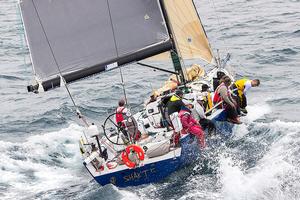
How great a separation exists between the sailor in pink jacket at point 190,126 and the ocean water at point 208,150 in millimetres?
632

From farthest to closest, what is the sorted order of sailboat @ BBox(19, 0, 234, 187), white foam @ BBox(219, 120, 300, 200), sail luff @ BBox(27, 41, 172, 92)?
sail luff @ BBox(27, 41, 172, 92) < sailboat @ BBox(19, 0, 234, 187) < white foam @ BBox(219, 120, 300, 200)

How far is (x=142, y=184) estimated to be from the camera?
14055 mm

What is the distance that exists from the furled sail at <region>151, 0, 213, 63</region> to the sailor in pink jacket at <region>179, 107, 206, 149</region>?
3750mm

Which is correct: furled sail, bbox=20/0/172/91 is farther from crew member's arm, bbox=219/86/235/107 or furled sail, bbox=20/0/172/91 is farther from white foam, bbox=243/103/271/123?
white foam, bbox=243/103/271/123

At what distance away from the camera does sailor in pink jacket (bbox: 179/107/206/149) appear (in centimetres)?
1455

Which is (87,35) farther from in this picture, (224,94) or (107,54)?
(224,94)

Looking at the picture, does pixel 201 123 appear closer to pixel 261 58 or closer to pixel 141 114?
pixel 141 114

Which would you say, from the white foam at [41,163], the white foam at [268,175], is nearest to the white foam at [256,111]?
the white foam at [268,175]

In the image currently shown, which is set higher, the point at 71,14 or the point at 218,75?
the point at 71,14

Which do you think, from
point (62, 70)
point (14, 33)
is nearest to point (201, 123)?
point (62, 70)

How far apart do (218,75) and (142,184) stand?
4.71 metres

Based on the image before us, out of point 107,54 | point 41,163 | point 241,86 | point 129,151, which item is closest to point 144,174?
point 129,151

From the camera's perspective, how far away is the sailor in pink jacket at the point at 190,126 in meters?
14.6

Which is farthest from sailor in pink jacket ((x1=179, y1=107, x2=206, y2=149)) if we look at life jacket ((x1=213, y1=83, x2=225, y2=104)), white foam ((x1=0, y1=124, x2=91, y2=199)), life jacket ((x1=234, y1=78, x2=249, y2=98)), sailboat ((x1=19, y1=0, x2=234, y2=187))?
white foam ((x1=0, y1=124, x2=91, y2=199))
